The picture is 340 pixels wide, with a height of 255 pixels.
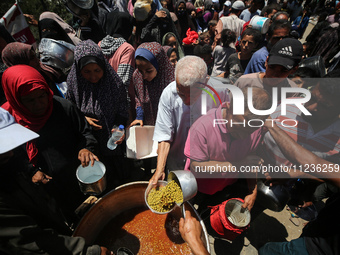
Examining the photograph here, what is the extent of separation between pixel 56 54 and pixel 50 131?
1.83 metres

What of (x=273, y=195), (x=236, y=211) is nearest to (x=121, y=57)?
(x=236, y=211)

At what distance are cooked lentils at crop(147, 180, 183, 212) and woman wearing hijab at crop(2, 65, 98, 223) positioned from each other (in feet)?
3.01

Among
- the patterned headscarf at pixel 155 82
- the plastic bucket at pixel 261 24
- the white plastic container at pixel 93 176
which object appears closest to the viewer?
the white plastic container at pixel 93 176

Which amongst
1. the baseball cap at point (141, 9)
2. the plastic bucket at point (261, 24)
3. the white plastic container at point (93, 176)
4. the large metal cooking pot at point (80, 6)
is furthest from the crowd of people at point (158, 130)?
the baseball cap at point (141, 9)

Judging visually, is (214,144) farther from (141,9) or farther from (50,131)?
(141,9)

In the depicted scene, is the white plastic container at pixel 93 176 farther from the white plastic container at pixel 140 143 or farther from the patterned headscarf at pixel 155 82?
the patterned headscarf at pixel 155 82

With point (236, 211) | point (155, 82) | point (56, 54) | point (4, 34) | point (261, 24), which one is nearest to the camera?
point (236, 211)

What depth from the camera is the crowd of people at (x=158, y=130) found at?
1.34 metres

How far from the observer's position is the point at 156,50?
250 cm

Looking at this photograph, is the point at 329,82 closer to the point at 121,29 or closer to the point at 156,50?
the point at 156,50

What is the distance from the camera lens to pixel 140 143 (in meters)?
2.53

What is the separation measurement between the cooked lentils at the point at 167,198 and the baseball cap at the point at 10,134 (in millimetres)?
1178

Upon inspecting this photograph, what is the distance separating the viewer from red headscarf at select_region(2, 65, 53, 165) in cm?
171

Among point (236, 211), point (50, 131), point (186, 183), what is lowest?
point (236, 211)
